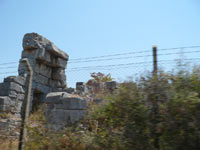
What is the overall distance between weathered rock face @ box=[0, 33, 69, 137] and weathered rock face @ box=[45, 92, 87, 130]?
2853mm

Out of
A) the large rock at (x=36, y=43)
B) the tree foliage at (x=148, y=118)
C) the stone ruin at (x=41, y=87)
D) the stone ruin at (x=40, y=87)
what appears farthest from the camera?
the large rock at (x=36, y=43)

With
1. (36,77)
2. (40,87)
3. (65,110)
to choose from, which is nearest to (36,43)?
(36,77)

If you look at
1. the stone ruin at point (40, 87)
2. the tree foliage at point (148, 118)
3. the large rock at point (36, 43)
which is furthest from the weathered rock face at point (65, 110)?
the large rock at point (36, 43)

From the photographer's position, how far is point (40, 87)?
39.3ft

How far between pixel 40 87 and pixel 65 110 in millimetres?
5840

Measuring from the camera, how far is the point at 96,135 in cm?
443

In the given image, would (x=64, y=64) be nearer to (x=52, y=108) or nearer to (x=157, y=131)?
(x=52, y=108)

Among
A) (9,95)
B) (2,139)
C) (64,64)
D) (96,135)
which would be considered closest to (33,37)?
(64,64)

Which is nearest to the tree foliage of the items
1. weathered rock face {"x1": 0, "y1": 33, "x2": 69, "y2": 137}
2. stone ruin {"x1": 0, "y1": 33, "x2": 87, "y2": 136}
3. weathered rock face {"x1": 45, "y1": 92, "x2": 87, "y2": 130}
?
weathered rock face {"x1": 45, "y1": 92, "x2": 87, "y2": 130}

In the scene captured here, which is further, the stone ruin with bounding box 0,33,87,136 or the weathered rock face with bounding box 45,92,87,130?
the stone ruin with bounding box 0,33,87,136

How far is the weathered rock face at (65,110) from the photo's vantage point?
642 centimetres

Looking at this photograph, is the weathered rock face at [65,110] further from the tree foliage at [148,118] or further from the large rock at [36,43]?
the large rock at [36,43]

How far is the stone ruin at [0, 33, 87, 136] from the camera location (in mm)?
6676

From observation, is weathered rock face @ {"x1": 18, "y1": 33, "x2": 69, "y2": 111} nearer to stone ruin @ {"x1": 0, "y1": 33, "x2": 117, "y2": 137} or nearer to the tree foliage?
stone ruin @ {"x1": 0, "y1": 33, "x2": 117, "y2": 137}
